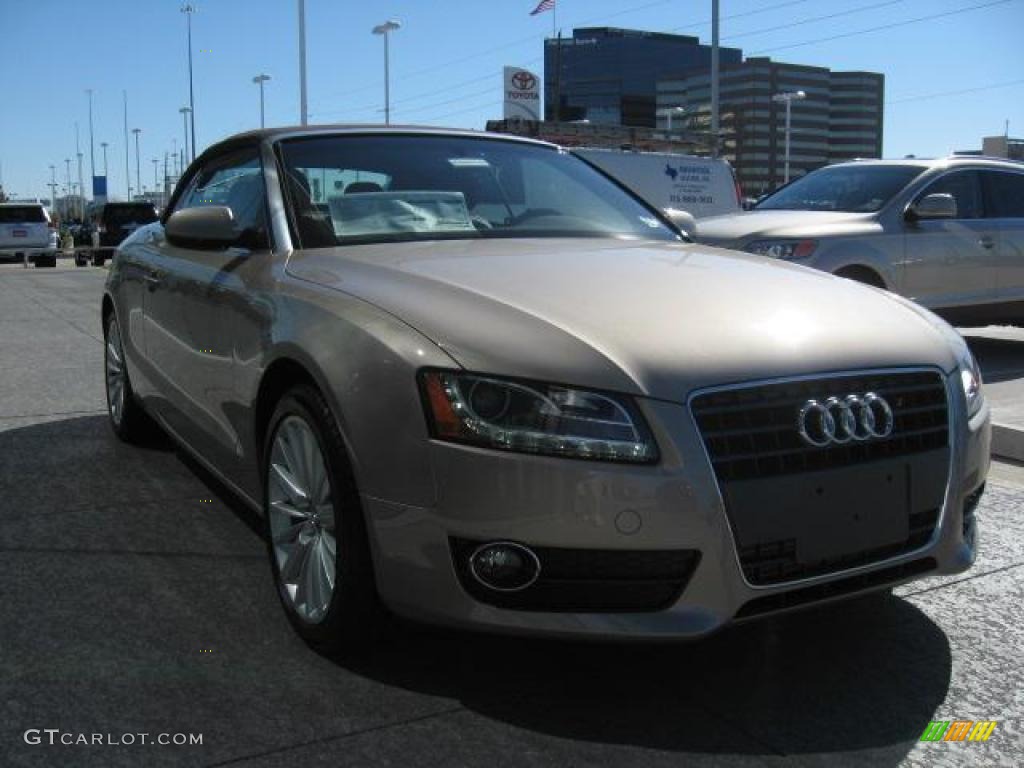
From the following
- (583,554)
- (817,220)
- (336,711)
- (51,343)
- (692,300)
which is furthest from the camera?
(51,343)

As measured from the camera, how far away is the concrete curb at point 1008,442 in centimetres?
554

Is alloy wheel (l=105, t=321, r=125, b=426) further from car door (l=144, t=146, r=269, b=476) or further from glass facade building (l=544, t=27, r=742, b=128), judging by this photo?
glass facade building (l=544, t=27, r=742, b=128)

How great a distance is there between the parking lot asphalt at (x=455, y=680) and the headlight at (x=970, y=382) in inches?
27.6

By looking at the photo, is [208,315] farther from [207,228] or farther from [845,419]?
[845,419]

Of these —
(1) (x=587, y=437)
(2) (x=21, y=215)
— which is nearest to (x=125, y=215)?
(2) (x=21, y=215)

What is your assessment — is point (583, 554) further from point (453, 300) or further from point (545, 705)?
point (453, 300)

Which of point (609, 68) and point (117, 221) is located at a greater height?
point (609, 68)

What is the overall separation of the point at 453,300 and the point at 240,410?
1.06 metres

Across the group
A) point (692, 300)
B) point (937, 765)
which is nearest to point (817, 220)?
point (692, 300)

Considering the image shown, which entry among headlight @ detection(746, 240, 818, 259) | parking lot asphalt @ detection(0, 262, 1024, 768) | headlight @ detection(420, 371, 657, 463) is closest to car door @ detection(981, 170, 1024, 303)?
headlight @ detection(746, 240, 818, 259)

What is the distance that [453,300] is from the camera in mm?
2752

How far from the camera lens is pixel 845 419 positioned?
256 cm

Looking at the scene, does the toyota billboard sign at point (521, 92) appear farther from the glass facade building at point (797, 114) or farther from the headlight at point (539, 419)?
the glass facade building at point (797, 114)

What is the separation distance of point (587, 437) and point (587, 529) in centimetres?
21
